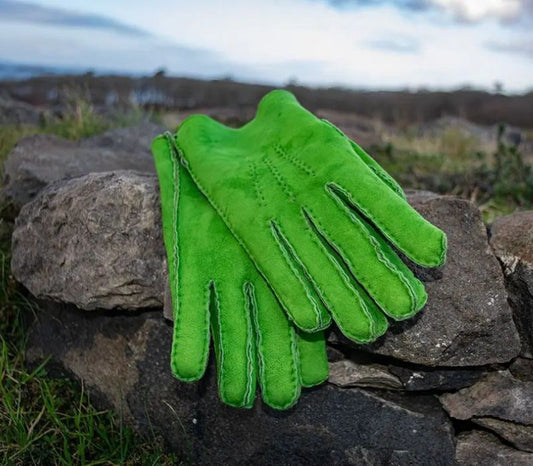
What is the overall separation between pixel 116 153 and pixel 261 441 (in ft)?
6.25

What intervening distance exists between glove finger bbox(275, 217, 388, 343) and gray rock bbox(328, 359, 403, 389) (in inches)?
11.8

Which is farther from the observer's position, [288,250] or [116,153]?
[116,153]

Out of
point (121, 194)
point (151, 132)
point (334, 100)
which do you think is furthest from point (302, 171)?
point (334, 100)

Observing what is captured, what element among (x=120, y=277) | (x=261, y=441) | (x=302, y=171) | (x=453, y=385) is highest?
(x=302, y=171)

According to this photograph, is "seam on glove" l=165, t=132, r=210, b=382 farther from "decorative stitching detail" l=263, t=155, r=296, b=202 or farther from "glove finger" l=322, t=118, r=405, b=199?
"glove finger" l=322, t=118, r=405, b=199

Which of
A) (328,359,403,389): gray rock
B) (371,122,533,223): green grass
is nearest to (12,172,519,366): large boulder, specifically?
(328,359,403,389): gray rock

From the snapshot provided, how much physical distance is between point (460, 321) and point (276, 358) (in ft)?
1.89

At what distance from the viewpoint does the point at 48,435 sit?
7.33ft

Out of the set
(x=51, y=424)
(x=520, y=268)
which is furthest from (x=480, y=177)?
(x=51, y=424)

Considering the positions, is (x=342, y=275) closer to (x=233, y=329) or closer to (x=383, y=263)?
(x=383, y=263)

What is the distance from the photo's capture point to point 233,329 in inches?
73.8

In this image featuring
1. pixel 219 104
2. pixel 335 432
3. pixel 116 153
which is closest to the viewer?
pixel 335 432

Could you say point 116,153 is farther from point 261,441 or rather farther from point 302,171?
point 261,441

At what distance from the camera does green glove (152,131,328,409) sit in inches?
→ 73.1
